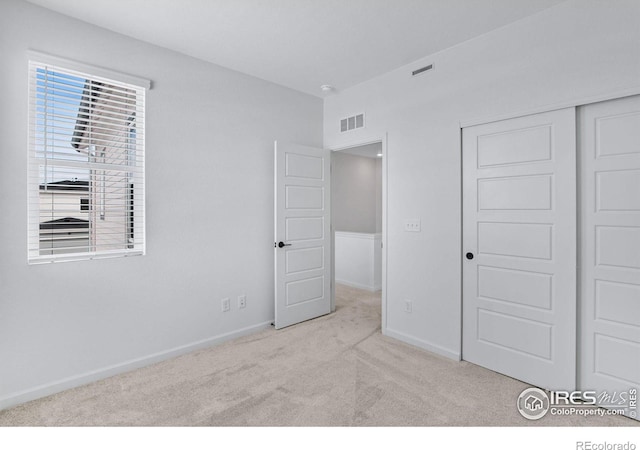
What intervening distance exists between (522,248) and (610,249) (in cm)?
50

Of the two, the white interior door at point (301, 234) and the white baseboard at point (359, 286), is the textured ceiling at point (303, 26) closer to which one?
the white interior door at point (301, 234)

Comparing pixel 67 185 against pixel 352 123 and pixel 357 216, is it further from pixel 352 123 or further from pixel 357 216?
pixel 357 216

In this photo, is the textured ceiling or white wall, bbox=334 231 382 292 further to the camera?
white wall, bbox=334 231 382 292

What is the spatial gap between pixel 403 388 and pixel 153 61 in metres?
3.31

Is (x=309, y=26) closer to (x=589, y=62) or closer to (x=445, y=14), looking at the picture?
(x=445, y=14)

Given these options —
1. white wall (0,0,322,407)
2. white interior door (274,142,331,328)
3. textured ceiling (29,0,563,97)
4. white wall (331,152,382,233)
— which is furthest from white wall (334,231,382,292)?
textured ceiling (29,0,563,97)

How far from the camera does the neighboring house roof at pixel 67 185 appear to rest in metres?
2.30

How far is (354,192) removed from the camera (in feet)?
20.6

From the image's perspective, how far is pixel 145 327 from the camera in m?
2.72

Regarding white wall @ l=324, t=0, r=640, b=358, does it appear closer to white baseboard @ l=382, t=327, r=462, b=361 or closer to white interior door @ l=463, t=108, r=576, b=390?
white baseboard @ l=382, t=327, r=462, b=361

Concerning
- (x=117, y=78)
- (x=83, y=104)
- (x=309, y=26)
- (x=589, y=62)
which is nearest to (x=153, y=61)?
(x=117, y=78)

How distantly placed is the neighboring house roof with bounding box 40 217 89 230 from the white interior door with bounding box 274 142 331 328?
1690mm

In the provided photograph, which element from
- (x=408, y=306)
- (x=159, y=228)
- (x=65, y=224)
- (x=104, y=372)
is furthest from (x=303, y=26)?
(x=104, y=372)

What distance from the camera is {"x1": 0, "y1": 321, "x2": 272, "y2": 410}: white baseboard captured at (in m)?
2.18
